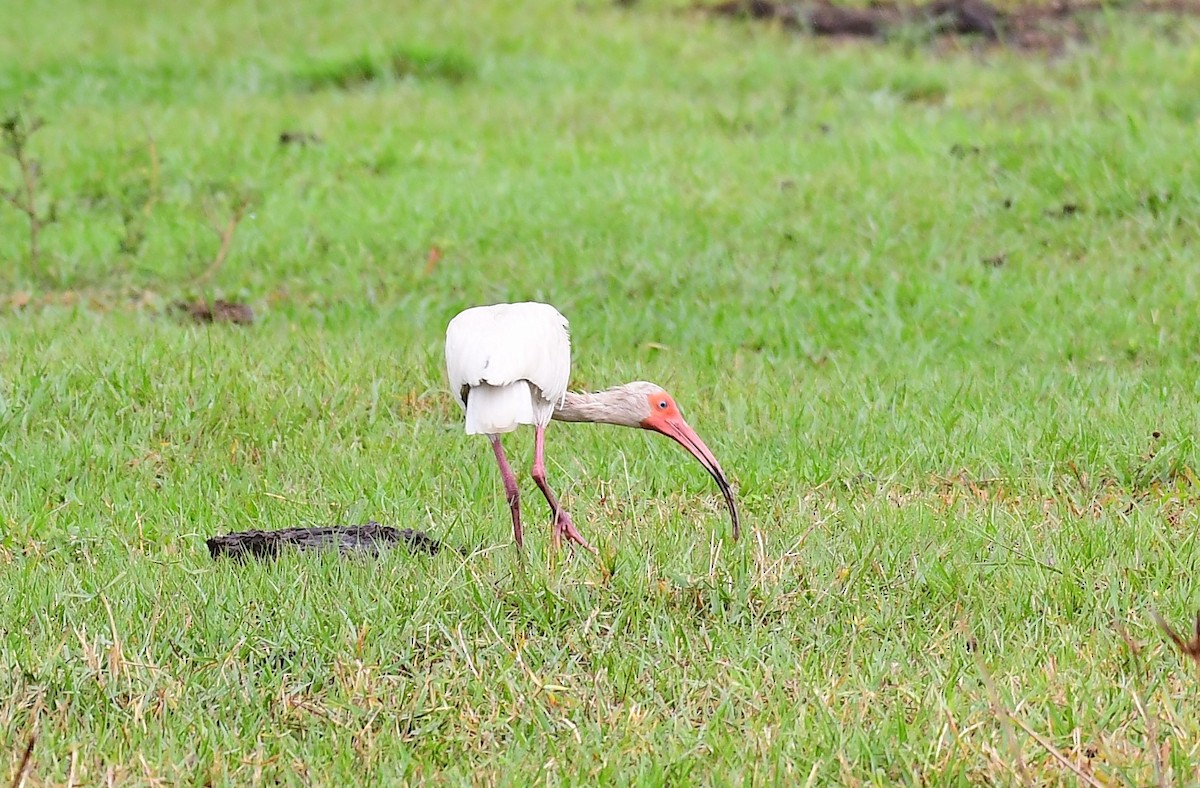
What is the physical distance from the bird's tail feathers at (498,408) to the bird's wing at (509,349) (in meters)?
0.04

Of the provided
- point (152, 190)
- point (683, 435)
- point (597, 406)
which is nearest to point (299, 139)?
point (152, 190)

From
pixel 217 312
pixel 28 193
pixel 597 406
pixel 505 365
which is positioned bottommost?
pixel 217 312

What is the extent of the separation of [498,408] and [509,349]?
0.17 meters

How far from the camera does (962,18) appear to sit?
1412cm

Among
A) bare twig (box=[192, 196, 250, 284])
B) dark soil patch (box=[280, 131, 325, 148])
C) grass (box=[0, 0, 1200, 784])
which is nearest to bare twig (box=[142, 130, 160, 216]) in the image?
grass (box=[0, 0, 1200, 784])

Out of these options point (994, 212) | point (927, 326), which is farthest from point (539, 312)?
point (994, 212)

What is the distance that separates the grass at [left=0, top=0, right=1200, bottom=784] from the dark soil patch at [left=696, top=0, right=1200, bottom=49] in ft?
2.00

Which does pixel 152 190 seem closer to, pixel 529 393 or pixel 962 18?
pixel 529 393

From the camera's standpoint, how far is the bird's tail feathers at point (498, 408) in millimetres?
4539

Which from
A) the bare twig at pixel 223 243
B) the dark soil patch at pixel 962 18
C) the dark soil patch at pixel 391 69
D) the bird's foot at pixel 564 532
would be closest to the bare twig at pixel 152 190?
the bare twig at pixel 223 243

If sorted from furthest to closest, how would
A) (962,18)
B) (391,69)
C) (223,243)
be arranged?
(962,18) < (391,69) < (223,243)

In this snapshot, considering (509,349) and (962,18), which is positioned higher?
(509,349)

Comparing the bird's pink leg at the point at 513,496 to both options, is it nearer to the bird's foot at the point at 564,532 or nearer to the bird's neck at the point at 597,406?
the bird's foot at the point at 564,532

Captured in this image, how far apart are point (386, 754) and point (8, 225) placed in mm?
7420
